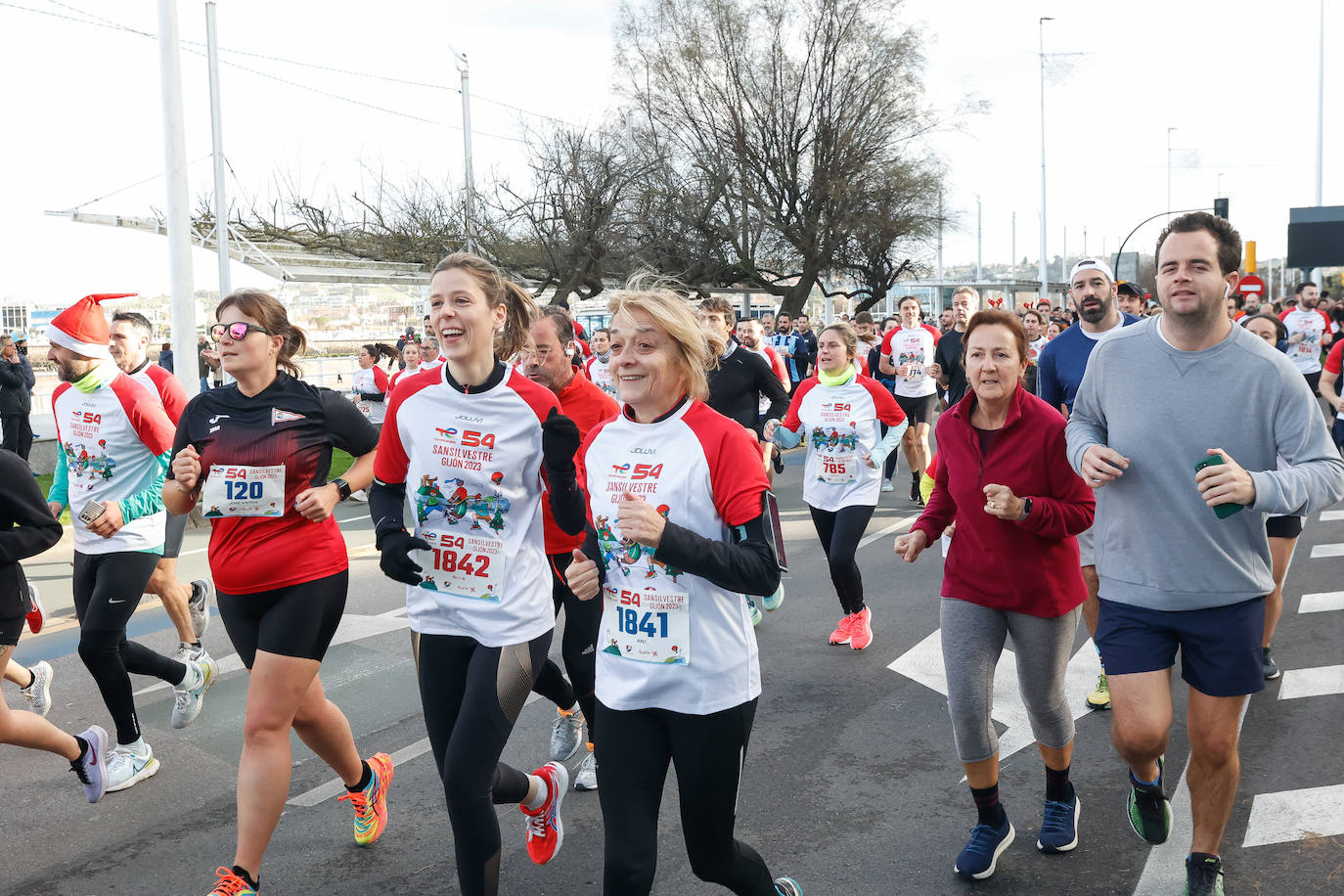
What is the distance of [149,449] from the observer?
5.18 m

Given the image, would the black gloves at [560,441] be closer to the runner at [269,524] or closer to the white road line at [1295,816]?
the runner at [269,524]

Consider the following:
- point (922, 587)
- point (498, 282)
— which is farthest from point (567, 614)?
point (922, 587)

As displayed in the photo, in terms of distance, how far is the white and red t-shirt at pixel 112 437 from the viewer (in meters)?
5.08

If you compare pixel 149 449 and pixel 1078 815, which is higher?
pixel 149 449

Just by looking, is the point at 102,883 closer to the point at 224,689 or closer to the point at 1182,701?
the point at 224,689

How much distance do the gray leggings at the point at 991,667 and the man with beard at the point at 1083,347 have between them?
1.58 m

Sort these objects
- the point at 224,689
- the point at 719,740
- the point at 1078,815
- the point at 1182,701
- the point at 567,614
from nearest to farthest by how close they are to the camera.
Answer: the point at 719,740, the point at 1078,815, the point at 567,614, the point at 1182,701, the point at 224,689

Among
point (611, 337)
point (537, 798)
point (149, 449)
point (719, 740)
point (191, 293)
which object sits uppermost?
point (191, 293)

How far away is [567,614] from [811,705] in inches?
66.5

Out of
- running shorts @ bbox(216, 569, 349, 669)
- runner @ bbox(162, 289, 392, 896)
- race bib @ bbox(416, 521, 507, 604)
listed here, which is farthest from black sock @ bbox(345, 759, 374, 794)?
race bib @ bbox(416, 521, 507, 604)

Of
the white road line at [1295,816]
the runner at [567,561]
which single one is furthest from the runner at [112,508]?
the white road line at [1295,816]

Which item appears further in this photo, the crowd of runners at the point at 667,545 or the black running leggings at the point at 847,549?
the black running leggings at the point at 847,549

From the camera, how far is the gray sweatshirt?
10.5 ft

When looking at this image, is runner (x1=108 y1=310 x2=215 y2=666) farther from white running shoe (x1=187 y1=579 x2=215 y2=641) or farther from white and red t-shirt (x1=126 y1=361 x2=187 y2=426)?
white running shoe (x1=187 y1=579 x2=215 y2=641)
